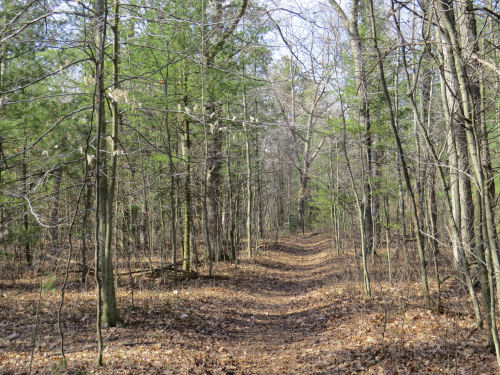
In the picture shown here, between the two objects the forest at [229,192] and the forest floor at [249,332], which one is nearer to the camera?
the forest at [229,192]

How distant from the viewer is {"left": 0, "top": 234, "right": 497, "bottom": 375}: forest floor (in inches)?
193

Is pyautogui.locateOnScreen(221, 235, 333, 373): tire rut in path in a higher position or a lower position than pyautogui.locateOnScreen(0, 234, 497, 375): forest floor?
lower

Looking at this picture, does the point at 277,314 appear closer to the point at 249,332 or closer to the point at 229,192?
the point at 249,332

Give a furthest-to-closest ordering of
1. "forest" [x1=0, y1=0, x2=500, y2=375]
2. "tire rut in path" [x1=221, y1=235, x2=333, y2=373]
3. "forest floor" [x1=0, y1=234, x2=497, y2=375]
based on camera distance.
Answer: "tire rut in path" [x1=221, y1=235, x2=333, y2=373] < "forest floor" [x1=0, y1=234, x2=497, y2=375] < "forest" [x1=0, y1=0, x2=500, y2=375]

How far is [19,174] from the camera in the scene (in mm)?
13125

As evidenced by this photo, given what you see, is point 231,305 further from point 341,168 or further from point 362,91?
point 341,168

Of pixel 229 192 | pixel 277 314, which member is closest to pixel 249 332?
pixel 277 314

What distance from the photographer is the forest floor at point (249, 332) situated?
4.90m

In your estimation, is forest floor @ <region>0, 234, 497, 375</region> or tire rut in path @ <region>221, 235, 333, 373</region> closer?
forest floor @ <region>0, 234, 497, 375</region>

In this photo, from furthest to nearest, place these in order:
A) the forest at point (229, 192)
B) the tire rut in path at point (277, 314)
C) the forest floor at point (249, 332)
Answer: the tire rut in path at point (277, 314), the forest floor at point (249, 332), the forest at point (229, 192)

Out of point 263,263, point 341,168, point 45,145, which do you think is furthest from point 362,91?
point 341,168

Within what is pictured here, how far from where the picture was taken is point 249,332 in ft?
23.7

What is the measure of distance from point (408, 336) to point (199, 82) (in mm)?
8930

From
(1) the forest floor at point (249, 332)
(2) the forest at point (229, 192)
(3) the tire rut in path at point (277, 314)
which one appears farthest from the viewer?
(3) the tire rut in path at point (277, 314)
